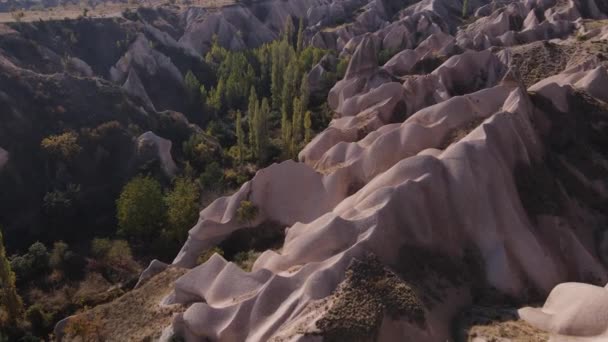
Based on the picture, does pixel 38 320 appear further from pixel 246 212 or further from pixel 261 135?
pixel 261 135

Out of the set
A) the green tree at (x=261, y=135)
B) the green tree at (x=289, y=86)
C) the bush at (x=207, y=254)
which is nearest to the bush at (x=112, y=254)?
the bush at (x=207, y=254)

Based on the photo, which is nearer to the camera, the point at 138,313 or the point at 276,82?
the point at 138,313

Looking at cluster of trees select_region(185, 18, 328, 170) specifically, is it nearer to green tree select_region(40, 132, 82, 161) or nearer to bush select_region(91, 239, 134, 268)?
green tree select_region(40, 132, 82, 161)

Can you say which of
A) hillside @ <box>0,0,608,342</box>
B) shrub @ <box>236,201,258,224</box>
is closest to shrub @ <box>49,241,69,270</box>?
hillside @ <box>0,0,608,342</box>

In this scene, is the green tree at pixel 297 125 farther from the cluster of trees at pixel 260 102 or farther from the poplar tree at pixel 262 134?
the poplar tree at pixel 262 134

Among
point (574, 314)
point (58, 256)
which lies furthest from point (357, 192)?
point (58, 256)

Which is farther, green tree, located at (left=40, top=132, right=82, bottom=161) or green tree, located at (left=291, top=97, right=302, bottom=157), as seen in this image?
green tree, located at (left=291, top=97, right=302, bottom=157)

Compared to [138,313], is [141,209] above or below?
above
